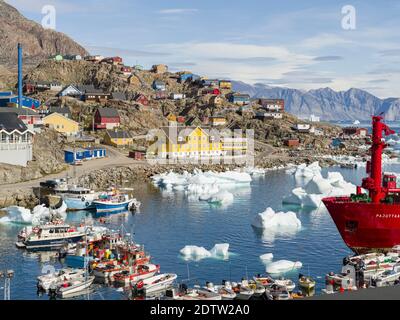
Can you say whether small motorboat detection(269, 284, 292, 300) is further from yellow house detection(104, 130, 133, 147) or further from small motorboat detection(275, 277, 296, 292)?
yellow house detection(104, 130, 133, 147)

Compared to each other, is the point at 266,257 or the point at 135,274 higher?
the point at 266,257

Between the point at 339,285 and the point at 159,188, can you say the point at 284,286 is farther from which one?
the point at 159,188

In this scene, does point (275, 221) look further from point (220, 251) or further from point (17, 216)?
point (17, 216)

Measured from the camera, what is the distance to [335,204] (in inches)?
1142

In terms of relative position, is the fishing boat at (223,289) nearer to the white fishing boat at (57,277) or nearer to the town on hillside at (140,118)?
the white fishing boat at (57,277)

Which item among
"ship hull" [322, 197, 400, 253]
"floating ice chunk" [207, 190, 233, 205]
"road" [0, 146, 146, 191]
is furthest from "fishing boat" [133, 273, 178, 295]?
"road" [0, 146, 146, 191]

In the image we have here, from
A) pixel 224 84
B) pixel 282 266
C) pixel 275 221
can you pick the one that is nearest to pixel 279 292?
→ pixel 282 266

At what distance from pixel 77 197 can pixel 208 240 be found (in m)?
14.6

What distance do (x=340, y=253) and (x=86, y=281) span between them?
13549 millimetres

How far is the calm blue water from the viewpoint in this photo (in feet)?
82.3

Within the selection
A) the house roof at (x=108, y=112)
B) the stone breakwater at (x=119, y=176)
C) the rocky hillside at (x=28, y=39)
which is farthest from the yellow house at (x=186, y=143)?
the rocky hillside at (x=28, y=39)

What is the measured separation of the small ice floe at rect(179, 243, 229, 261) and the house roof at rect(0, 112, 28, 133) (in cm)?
2683

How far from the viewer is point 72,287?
2275 centimetres
